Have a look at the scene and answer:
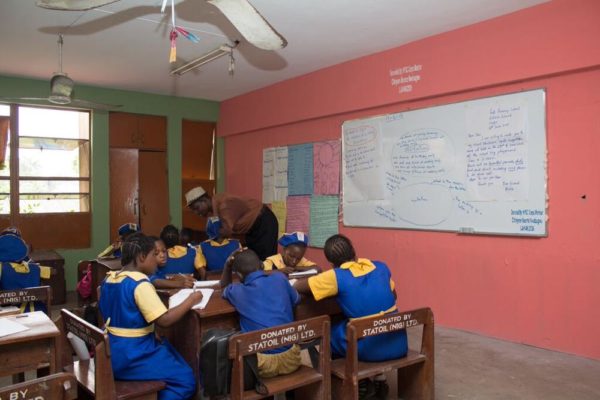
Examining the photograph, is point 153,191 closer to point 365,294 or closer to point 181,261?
point 181,261

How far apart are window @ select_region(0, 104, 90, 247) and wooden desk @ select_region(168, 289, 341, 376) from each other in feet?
13.7

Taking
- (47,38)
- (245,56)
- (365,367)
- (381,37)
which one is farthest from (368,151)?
(47,38)

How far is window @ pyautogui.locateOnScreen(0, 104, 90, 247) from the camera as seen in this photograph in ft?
19.3

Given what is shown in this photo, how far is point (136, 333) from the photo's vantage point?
7.14ft

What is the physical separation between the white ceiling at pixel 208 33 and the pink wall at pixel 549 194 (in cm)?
21

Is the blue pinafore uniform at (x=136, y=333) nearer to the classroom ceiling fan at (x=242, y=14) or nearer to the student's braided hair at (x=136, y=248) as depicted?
the student's braided hair at (x=136, y=248)

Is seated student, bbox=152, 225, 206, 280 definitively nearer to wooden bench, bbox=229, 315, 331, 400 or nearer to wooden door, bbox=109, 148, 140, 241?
wooden bench, bbox=229, 315, 331, 400

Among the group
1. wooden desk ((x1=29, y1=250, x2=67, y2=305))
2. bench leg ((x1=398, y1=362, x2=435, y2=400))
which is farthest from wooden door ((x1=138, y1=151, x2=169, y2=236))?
bench leg ((x1=398, y1=362, x2=435, y2=400))

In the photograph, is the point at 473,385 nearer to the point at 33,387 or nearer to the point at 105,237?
the point at 33,387

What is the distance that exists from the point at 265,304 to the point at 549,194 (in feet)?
8.20

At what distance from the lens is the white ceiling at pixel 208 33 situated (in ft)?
12.3

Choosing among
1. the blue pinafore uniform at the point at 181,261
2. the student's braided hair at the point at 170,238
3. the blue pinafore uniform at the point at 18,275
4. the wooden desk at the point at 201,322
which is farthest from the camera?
the student's braided hair at the point at 170,238

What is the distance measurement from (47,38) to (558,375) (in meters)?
4.99

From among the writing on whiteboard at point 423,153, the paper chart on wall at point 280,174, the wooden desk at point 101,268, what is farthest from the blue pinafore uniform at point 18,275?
the writing on whiteboard at point 423,153
